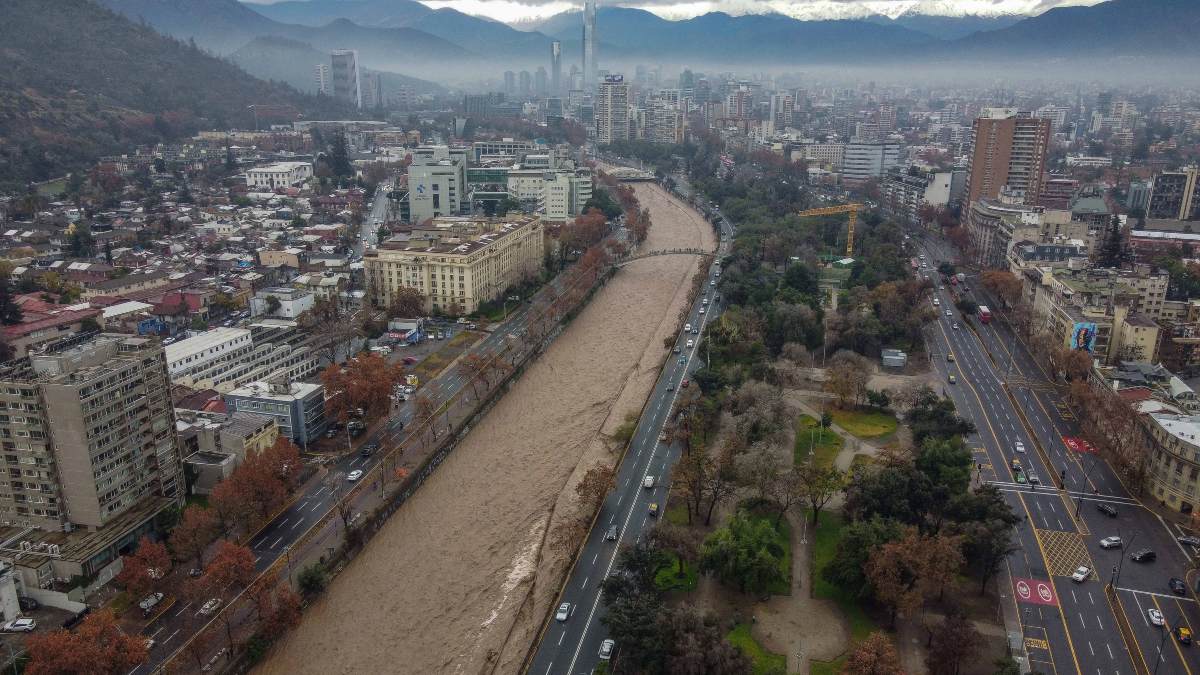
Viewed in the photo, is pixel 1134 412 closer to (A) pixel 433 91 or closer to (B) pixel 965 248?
(B) pixel 965 248

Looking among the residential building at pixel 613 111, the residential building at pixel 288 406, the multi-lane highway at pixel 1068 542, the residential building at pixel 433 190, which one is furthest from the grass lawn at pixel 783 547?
the residential building at pixel 613 111

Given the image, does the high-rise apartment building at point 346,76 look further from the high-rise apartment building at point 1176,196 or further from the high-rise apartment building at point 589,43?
the high-rise apartment building at point 1176,196

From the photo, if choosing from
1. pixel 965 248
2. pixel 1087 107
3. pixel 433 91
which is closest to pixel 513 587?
pixel 965 248

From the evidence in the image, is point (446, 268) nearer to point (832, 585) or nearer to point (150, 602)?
point (150, 602)

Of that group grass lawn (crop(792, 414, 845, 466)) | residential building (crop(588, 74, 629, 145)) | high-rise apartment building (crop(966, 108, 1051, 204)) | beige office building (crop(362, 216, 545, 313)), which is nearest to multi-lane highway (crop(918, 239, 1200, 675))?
grass lawn (crop(792, 414, 845, 466))

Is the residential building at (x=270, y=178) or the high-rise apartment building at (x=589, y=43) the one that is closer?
the residential building at (x=270, y=178)

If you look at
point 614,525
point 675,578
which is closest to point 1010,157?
point 614,525

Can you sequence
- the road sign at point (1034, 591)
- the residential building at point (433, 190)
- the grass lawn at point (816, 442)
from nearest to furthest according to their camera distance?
the road sign at point (1034, 591), the grass lawn at point (816, 442), the residential building at point (433, 190)
